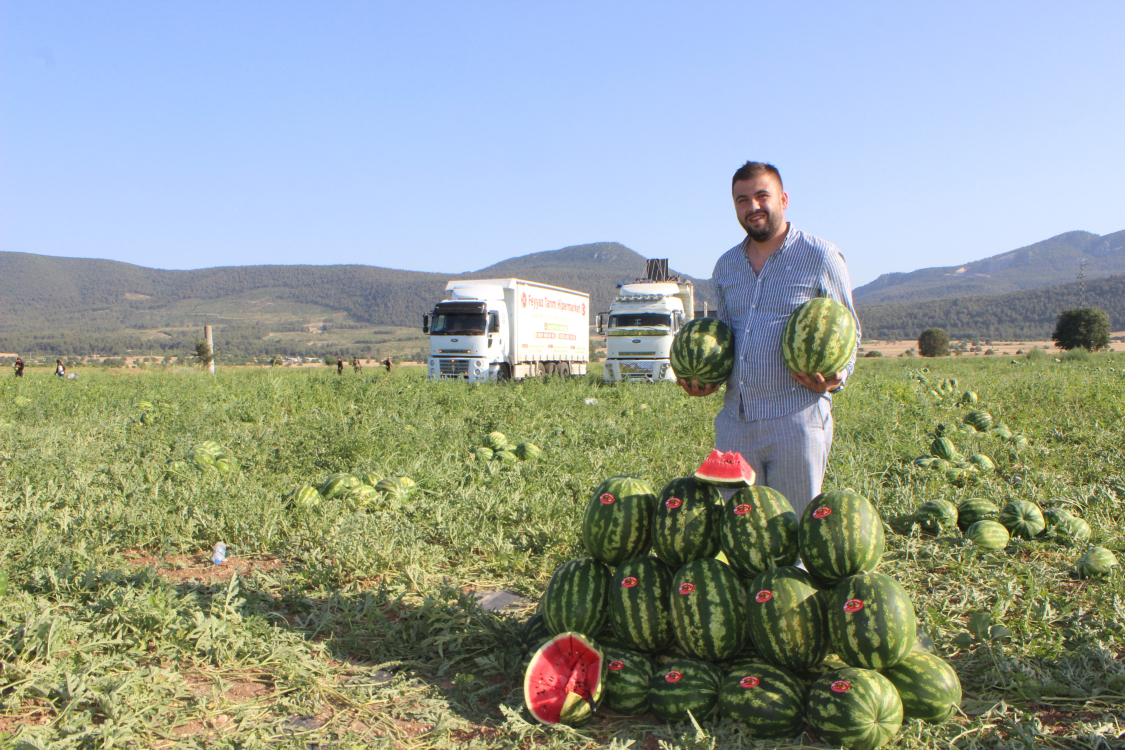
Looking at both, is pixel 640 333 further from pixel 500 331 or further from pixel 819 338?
pixel 819 338

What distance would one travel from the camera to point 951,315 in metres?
120

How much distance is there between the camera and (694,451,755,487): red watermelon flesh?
3.15 meters

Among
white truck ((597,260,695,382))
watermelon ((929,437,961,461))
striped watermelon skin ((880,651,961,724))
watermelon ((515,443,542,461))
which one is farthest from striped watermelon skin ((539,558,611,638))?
white truck ((597,260,695,382))

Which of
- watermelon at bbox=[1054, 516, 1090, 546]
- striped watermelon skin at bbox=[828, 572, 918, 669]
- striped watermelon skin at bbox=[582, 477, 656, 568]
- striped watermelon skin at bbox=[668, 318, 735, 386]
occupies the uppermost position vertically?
striped watermelon skin at bbox=[668, 318, 735, 386]

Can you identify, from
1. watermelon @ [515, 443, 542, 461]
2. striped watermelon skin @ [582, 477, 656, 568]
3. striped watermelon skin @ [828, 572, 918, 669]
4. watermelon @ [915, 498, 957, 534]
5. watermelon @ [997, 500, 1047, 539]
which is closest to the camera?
striped watermelon skin @ [828, 572, 918, 669]

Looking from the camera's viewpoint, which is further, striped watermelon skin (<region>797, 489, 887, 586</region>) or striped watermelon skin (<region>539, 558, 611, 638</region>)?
striped watermelon skin (<region>539, 558, 611, 638</region>)

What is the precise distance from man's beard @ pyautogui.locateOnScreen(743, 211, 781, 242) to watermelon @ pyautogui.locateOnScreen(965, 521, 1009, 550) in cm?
313

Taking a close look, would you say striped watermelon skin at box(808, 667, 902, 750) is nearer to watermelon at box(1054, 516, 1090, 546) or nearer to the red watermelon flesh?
the red watermelon flesh

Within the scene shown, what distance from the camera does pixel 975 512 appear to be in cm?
536

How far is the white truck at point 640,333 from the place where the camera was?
23062mm

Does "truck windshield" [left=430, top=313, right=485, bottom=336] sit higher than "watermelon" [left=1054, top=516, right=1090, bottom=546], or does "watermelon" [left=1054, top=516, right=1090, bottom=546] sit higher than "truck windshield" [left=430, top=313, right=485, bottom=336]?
"truck windshield" [left=430, top=313, right=485, bottom=336]

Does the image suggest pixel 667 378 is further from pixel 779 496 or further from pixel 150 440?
pixel 779 496

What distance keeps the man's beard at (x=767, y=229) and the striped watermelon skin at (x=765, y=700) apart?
6.64ft

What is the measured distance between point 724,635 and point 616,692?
1.78 feet
